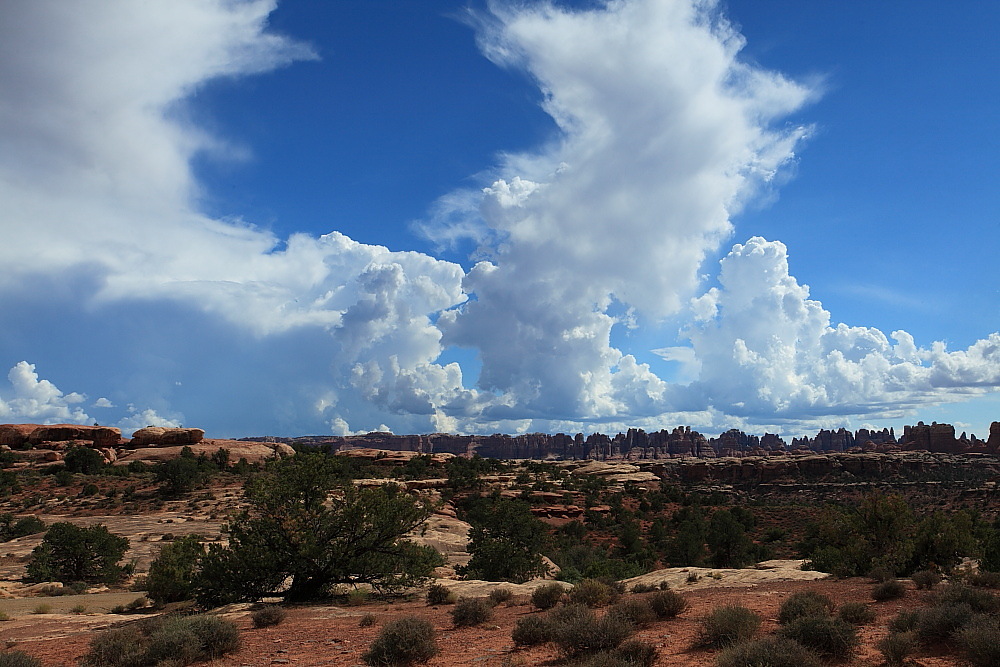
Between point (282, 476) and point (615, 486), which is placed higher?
point (282, 476)

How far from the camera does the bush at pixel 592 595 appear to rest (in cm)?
1444

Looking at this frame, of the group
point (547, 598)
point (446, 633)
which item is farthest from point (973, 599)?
point (446, 633)

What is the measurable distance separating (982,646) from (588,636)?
587 cm

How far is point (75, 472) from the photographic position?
6306cm

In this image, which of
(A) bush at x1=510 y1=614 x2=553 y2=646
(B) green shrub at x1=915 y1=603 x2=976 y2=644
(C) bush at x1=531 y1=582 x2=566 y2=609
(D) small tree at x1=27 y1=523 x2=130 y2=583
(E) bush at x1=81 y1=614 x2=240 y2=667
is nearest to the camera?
(B) green shrub at x1=915 y1=603 x2=976 y2=644

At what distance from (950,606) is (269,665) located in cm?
1280

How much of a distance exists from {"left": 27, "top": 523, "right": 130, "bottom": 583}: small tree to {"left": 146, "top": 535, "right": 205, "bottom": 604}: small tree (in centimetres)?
1421

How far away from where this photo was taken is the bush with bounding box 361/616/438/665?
404 inches

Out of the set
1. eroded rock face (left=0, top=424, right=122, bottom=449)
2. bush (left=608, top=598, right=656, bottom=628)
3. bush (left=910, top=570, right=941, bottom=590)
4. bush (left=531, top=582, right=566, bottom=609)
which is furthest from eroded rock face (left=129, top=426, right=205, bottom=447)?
bush (left=910, top=570, right=941, bottom=590)

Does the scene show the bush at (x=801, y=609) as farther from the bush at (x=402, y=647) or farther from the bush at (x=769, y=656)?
the bush at (x=402, y=647)

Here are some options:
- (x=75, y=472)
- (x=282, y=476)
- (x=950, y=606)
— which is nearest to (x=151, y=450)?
(x=75, y=472)

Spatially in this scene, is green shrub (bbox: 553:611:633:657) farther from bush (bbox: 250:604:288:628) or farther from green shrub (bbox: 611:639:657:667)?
bush (bbox: 250:604:288:628)

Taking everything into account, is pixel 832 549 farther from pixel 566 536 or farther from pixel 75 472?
pixel 75 472

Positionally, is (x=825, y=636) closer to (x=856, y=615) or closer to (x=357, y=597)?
(x=856, y=615)
